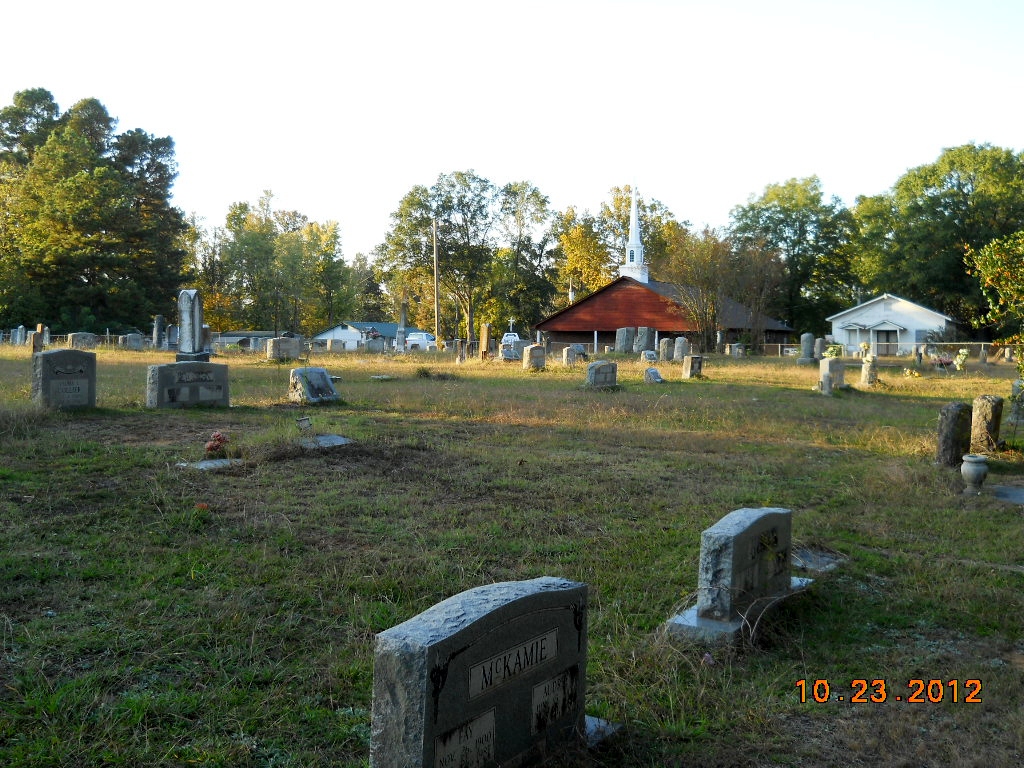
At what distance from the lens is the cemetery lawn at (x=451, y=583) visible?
341 centimetres

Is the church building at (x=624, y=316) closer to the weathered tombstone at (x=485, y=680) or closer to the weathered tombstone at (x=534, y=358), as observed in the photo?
the weathered tombstone at (x=534, y=358)

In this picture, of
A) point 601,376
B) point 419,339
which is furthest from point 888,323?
point 601,376

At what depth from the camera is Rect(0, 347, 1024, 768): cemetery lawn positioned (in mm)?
3414

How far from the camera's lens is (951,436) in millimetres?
9867

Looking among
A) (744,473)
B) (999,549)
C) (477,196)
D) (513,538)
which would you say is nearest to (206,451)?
(513,538)

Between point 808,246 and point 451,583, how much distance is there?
200 ft

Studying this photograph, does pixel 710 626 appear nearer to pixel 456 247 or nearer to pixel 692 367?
pixel 692 367

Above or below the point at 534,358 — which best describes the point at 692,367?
below

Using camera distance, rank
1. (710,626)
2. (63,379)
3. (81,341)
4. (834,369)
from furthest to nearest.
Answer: (81,341), (834,369), (63,379), (710,626)

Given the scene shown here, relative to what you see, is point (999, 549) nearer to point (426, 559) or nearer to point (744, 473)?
point (744, 473)

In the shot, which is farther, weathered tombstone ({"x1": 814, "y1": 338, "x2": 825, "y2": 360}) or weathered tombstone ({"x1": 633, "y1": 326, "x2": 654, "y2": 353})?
weathered tombstone ({"x1": 633, "y1": 326, "x2": 654, "y2": 353})

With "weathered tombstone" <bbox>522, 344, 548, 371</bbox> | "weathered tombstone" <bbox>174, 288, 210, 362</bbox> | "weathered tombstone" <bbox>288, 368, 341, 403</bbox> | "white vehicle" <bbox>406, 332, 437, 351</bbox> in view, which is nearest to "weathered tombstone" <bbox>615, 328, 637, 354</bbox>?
"weathered tombstone" <bbox>522, 344, 548, 371</bbox>

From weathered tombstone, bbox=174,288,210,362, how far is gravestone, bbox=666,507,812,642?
17.3 metres

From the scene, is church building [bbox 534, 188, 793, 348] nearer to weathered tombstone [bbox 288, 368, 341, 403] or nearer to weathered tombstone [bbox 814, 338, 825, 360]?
weathered tombstone [bbox 814, 338, 825, 360]
